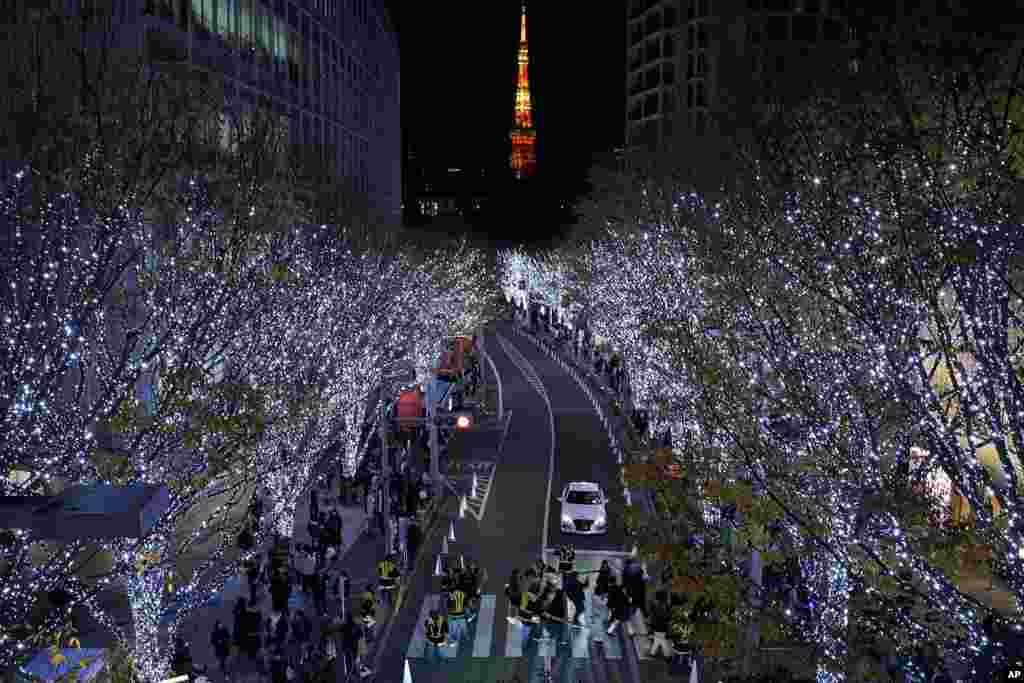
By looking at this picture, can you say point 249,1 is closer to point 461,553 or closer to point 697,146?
point 697,146

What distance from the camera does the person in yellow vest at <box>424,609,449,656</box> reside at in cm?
1389

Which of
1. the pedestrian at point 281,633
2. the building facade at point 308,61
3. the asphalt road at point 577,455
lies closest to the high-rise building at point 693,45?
the asphalt road at point 577,455

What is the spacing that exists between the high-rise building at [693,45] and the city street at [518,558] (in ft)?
61.3

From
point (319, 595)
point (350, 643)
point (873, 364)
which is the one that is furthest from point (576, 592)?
point (873, 364)

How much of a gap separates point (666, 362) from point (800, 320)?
8261 millimetres

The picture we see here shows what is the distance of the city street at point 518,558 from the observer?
1325 centimetres

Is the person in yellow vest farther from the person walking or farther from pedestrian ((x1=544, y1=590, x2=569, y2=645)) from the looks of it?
the person walking

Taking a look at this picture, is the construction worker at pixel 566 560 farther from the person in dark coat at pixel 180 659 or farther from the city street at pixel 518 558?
the person in dark coat at pixel 180 659

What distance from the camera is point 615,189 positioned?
44656mm

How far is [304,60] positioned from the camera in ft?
129

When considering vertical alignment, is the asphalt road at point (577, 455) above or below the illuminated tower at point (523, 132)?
below

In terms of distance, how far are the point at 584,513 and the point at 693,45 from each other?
51.1 m

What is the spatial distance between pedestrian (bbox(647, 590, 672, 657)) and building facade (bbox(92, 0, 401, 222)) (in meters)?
17.2

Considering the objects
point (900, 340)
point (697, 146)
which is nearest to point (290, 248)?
point (900, 340)
